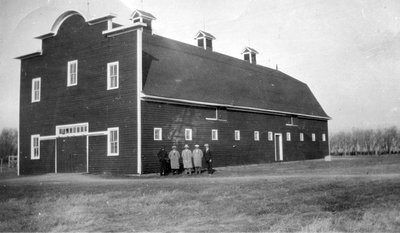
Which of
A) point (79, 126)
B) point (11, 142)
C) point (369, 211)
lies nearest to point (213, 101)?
point (79, 126)

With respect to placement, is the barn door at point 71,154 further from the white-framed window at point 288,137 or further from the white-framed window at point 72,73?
the white-framed window at point 288,137

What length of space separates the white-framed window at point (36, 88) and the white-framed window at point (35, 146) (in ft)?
8.11

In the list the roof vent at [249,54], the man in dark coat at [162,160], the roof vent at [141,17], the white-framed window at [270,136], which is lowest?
the man in dark coat at [162,160]

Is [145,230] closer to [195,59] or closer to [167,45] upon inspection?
[167,45]

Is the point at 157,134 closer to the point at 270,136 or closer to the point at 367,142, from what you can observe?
the point at 270,136

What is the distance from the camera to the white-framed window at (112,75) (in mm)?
25547

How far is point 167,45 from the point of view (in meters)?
30.0

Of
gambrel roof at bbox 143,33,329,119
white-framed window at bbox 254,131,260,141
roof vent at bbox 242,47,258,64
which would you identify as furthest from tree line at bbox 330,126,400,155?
white-framed window at bbox 254,131,260,141

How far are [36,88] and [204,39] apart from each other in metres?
14.5

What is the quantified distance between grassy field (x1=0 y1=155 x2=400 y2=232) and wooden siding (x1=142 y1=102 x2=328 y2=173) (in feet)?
30.2

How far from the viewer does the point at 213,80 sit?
32.2 m

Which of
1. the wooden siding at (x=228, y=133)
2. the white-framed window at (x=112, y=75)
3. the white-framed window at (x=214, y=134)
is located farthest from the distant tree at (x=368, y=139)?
the white-framed window at (x=112, y=75)

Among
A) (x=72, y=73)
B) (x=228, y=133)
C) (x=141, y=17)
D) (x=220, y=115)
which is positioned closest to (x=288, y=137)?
(x=228, y=133)

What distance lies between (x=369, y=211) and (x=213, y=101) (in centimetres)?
2009
